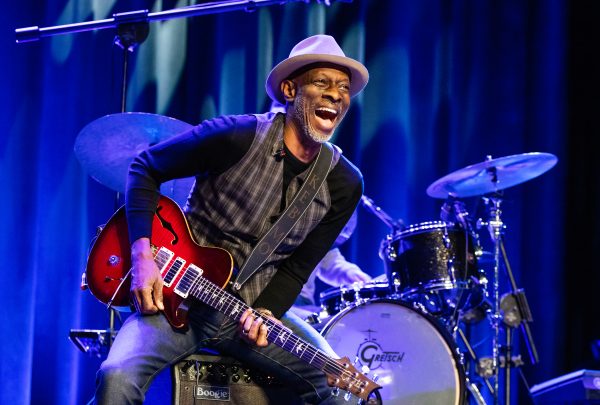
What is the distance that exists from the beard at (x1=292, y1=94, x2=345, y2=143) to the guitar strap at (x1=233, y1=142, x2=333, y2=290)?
0.48 feet

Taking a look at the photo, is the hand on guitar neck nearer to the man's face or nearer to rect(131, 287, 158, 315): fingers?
rect(131, 287, 158, 315): fingers

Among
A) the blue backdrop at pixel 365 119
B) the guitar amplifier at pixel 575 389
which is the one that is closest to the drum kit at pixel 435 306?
the guitar amplifier at pixel 575 389

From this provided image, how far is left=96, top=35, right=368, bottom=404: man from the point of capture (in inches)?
131

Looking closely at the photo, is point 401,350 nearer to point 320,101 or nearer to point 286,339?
point 286,339

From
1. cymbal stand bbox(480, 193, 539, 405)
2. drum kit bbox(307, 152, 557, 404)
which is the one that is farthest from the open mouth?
cymbal stand bbox(480, 193, 539, 405)

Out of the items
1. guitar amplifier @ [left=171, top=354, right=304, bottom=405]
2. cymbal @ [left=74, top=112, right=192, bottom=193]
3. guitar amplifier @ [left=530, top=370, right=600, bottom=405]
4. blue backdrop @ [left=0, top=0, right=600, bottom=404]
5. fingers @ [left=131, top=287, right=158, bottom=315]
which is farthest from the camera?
blue backdrop @ [left=0, top=0, right=600, bottom=404]

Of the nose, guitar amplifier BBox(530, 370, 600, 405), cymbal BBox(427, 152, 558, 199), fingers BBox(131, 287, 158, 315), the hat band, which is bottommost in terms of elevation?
guitar amplifier BBox(530, 370, 600, 405)

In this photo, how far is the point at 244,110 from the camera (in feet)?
19.3

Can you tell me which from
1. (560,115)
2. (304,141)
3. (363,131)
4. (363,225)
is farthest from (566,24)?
(304,141)

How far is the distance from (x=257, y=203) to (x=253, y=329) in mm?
535

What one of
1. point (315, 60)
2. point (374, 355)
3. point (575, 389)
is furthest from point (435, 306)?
point (315, 60)

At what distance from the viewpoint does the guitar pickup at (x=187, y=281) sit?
11.0ft

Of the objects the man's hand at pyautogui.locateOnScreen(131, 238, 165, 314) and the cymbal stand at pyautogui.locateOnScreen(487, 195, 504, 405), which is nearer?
the man's hand at pyautogui.locateOnScreen(131, 238, 165, 314)

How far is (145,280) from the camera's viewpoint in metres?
3.27
